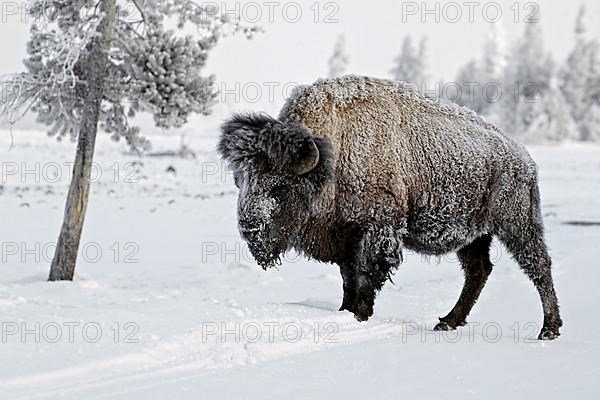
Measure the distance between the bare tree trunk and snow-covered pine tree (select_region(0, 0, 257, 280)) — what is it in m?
0.01

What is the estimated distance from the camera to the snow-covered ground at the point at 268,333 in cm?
447

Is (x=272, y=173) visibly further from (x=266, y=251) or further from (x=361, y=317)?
(x=361, y=317)

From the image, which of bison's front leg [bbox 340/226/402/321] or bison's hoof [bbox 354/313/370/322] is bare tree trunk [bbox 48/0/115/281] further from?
bison's hoof [bbox 354/313/370/322]

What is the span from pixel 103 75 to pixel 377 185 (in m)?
5.62

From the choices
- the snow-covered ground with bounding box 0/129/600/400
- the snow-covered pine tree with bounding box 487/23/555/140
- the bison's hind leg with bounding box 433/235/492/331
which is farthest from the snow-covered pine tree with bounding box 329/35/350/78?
the bison's hind leg with bounding box 433/235/492/331

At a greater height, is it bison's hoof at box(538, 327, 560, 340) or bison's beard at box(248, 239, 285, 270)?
bison's beard at box(248, 239, 285, 270)

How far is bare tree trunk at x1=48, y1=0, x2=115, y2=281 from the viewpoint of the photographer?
10461mm

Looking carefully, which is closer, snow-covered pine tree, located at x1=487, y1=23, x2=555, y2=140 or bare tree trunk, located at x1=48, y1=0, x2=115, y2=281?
bare tree trunk, located at x1=48, y1=0, x2=115, y2=281

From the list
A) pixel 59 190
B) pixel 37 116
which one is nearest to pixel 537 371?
pixel 37 116

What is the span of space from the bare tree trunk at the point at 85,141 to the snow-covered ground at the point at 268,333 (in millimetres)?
446

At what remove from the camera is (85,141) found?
10508 millimetres

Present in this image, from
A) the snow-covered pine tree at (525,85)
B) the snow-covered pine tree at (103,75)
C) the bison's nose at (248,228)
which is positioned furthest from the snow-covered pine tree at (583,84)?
the bison's nose at (248,228)

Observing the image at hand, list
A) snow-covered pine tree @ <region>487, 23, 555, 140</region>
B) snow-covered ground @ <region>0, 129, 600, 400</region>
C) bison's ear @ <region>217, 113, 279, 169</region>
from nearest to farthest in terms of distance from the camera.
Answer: snow-covered ground @ <region>0, 129, 600, 400</region> → bison's ear @ <region>217, 113, 279, 169</region> → snow-covered pine tree @ <region>487, 23, 555, 140</region>

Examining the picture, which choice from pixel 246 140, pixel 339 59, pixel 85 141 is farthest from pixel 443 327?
pixel 339 59
